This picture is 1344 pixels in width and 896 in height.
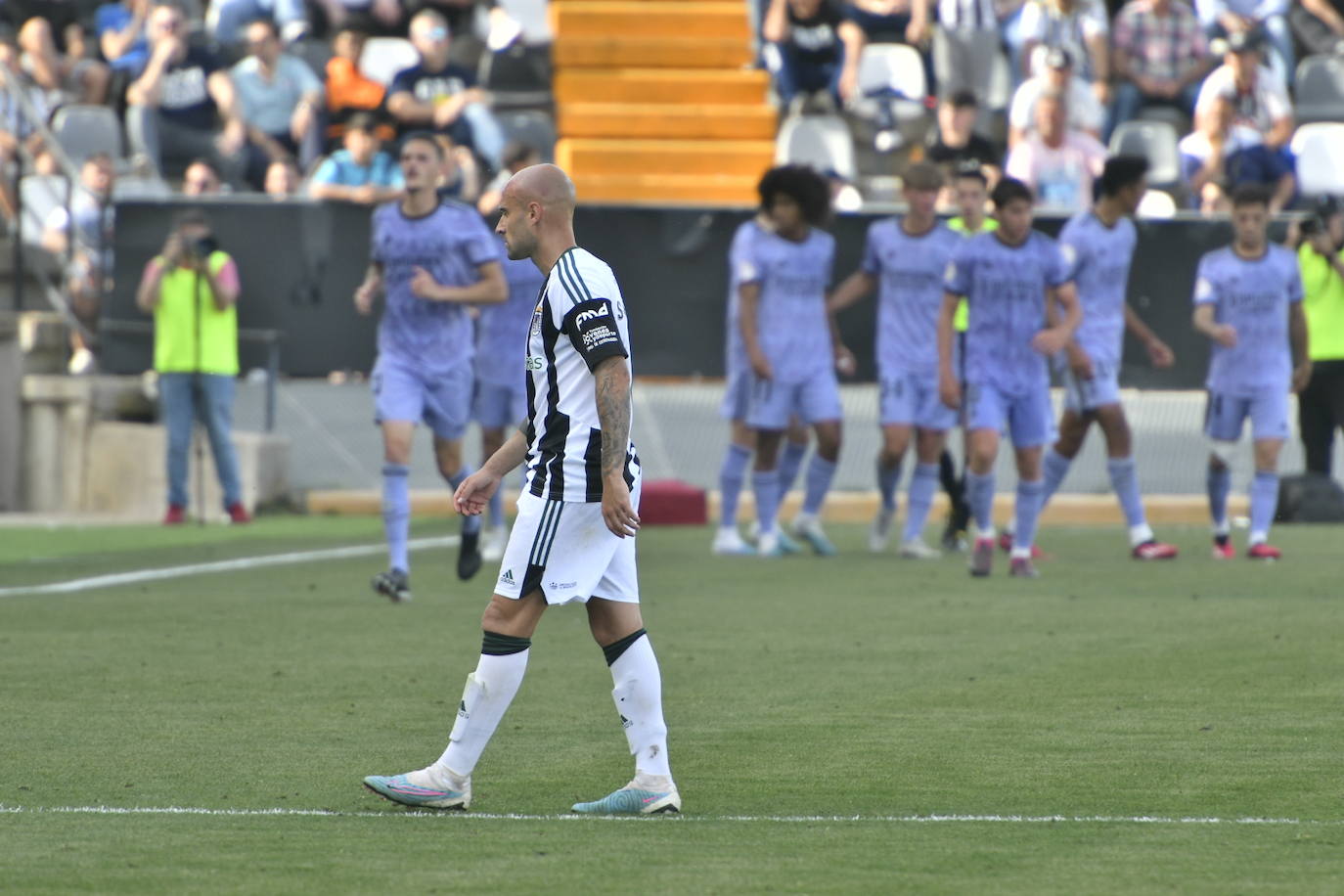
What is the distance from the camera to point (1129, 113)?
904 inches

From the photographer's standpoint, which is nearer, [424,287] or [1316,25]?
[424,287]

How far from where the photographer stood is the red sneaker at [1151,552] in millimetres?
14133

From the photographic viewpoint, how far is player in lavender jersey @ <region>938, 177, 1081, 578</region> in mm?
12609

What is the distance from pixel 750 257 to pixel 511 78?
9.99m

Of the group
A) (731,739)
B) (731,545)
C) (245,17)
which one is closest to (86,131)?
(245,17)

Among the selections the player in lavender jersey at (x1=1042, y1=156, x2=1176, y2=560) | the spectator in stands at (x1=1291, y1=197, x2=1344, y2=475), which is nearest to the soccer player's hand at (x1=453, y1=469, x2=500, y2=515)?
the player in lavender jersey at (x1=1042, y1=156, x2=1176, y2=560)

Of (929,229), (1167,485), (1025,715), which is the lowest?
(1167,485)

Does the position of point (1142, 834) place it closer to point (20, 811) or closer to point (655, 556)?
point (20, 811)

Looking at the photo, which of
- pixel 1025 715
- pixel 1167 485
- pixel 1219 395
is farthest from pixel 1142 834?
pixel 1167 485

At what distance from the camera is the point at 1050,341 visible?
12430 millimetres

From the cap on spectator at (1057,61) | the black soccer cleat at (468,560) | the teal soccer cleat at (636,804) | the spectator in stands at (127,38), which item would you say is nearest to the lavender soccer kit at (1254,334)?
the black soccer cleat at (468,560)

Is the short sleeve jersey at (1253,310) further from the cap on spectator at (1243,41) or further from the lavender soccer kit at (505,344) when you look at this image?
the cap on spectator at (1243,41)

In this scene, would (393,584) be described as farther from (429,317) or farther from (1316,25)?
(1316,25)

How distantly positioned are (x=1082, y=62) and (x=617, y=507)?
1815 centimetres
